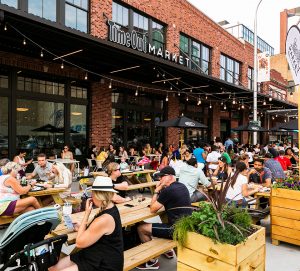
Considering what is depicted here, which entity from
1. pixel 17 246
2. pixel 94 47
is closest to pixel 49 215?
pixel 17 246

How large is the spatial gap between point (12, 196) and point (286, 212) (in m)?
4.96

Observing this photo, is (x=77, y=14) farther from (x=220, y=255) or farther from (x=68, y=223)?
(x=220, y=255)

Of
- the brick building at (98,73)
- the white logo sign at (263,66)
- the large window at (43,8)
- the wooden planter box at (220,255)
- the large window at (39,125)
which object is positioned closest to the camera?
the wooden planter box at (220,255)

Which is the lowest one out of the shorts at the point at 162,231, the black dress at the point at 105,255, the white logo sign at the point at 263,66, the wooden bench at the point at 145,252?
the wooden bench at the point at 145,252

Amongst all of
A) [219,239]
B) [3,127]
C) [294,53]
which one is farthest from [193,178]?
[3,127]

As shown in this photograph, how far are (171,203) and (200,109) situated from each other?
671 inches

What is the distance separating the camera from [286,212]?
202 inches

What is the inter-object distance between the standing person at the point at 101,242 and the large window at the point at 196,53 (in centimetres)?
1569

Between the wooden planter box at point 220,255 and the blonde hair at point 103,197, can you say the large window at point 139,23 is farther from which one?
the wooden planter box at point 220,255

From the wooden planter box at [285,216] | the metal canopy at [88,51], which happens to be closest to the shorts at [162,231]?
the wooden planter box at [285,216]

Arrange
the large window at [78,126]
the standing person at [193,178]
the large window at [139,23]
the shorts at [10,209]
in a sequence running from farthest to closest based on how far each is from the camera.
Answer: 1. the large window at [139,23]
2. the large window at [78,126]
3. the standing person at [193,178]
4. the shorts at [10,209]

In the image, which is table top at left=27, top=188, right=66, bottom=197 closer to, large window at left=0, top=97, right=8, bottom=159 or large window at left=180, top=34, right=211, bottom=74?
large window at left=0, top=97, right=8, bottom=159

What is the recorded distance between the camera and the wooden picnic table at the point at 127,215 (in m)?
3.66

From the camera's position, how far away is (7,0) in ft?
32.4
